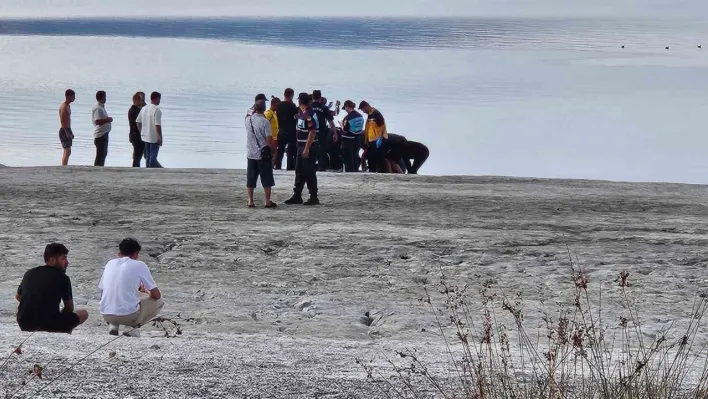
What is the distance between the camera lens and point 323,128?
18609 mm

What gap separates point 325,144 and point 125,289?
10675mm

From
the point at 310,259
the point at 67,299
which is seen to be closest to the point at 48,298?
the point at 67,299

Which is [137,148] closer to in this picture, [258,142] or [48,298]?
[258,142]

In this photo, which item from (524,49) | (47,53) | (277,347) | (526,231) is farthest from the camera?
(524,49)

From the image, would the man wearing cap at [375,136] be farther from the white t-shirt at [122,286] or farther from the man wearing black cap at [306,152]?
the white t-shirt at [122,286]

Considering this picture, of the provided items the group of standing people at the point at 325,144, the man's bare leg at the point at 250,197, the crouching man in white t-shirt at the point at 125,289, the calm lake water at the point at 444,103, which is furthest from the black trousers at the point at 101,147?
the crouching man in white t-shirt at the point at 125,289

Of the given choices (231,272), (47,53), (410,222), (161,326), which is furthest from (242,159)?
(47,53)

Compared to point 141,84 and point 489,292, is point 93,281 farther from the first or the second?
point 141,84

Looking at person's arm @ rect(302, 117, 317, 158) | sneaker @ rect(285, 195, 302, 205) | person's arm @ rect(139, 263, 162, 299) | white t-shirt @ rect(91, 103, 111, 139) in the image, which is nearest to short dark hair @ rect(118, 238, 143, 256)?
person's arm @ rect(139, 263, 162, 299)

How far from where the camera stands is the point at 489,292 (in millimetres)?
11148

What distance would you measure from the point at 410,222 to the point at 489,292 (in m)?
3.27

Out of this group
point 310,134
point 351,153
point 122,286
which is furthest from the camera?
point 351,153

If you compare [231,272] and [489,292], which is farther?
[231,272]

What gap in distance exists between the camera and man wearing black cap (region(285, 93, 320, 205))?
14.8 metres
